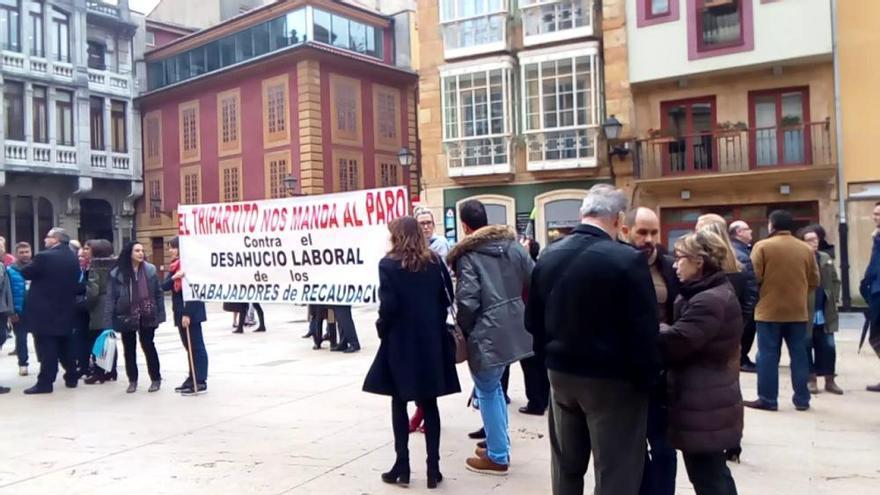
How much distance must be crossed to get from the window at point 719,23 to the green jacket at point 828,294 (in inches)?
489

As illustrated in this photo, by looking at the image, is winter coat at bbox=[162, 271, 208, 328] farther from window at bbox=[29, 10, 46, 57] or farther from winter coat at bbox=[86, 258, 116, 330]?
window at bbox=[29, 10, 46, 57]

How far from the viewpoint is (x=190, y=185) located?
32062mm

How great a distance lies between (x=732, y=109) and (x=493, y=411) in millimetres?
16787

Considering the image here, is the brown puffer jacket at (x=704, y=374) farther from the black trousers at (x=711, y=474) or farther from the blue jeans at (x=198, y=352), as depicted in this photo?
the blue jeans at (x=198, y=352)

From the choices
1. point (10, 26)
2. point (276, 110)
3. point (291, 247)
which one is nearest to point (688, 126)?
point (291, 247)

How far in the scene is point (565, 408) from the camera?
11.8ft

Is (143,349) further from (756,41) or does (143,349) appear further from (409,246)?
(756,41)

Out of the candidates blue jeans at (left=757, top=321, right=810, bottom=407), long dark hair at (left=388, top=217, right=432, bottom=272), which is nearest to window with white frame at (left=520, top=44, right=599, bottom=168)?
blue jeans at (left=757, top=321, right=810, bottom=407)

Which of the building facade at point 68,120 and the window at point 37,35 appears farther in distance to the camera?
the window at point 37,35

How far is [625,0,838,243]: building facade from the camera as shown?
59.9 ft

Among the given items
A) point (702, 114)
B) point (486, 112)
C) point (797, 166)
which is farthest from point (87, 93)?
point (797, 166)

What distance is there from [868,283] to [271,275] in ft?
19.0

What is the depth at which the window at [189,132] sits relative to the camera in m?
31.8

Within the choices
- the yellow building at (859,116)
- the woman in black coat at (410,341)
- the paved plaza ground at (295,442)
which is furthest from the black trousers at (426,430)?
the yellow building at (859,116)
